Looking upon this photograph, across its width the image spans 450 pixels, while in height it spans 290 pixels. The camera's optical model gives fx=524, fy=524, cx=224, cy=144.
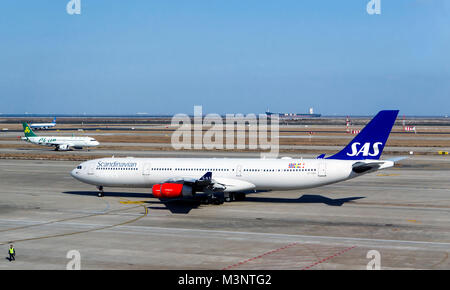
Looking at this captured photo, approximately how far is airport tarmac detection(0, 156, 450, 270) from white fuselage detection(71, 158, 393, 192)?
203cm

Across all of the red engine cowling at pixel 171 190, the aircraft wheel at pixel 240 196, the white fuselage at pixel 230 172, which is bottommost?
the aircraft wheel at pixel 240 196

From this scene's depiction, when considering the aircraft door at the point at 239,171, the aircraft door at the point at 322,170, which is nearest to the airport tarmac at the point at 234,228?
the aircraft door at the point at 239,171

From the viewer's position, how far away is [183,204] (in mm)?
49031

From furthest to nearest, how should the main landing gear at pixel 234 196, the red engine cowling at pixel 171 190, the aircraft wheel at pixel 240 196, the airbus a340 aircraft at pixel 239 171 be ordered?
the aircraft wheel at pixel 240 196 → the main landing gear at pixel 234 196 → the airbus a340 aircraft at pixel 239 171 → the red engine cowling at pixel 171 190

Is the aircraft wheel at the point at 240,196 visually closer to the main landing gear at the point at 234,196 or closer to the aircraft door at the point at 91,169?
the main landing gear at the point at 234,196

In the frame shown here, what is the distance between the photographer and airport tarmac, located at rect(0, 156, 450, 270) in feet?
96.0

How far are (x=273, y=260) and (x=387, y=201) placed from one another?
80.7 ft

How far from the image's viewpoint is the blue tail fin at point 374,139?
4600cm

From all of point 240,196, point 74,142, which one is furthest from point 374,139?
point 74,142

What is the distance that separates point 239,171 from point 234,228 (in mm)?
11357

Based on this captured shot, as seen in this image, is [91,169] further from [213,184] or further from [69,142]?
[69,142]
